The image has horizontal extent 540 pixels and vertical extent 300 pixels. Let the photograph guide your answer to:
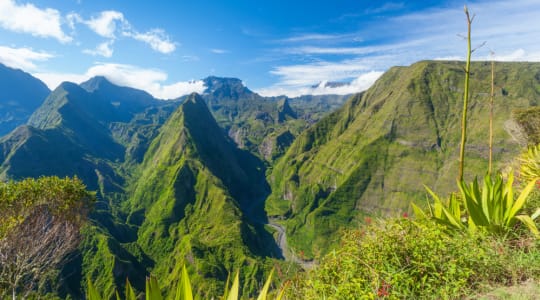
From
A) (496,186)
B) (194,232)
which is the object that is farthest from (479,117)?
(496,186)

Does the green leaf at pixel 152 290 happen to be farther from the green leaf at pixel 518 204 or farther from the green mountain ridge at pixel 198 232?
the green mountain ridge at pixel 198 232

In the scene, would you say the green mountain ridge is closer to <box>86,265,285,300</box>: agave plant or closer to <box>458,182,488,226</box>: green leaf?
<box>458,182,488,226</box>: green leaf

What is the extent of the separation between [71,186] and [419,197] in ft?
565

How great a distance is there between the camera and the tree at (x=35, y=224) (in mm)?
11727

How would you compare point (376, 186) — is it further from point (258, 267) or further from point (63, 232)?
point (63, 232)

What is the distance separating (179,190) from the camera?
7283 inches

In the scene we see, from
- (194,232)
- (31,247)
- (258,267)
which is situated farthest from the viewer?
(194,232)

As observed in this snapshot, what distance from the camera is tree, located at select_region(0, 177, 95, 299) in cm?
1173

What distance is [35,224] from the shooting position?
1281 centimetres

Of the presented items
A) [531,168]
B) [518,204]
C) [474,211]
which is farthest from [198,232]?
[518,204]

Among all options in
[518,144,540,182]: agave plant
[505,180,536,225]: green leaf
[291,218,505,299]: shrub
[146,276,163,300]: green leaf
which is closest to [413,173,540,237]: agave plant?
[505,180,536,225]: green leaf

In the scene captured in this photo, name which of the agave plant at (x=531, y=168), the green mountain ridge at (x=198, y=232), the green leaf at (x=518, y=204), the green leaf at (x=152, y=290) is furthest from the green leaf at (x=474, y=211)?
the green mountain ridge at (x=198, y=232)

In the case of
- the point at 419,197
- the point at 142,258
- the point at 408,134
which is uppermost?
the point at 408,134

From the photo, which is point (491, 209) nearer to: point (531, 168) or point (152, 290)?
point (531, 168)
